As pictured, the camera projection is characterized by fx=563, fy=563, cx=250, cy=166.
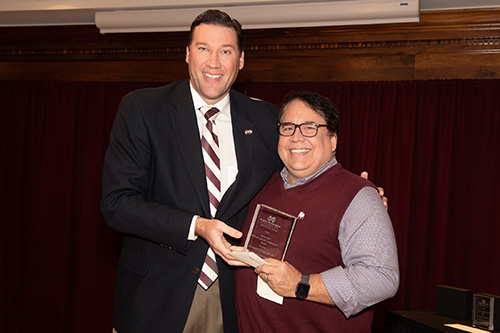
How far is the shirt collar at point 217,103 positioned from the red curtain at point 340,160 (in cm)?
306

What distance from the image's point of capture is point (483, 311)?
9.78ft

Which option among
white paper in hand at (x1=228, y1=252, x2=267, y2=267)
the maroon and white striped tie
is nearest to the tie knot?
the maroon and white striped tie

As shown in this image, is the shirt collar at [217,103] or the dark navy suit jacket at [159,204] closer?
the dark navy suit jacket at [159,204]

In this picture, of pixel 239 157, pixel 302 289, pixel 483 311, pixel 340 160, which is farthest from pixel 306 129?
pixel 340 160

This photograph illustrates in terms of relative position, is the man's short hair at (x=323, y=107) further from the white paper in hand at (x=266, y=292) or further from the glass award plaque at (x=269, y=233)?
the white paper in hand at (x=266, y=292)

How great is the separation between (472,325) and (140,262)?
186 centimetres

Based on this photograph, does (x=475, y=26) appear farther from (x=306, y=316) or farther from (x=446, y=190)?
(x=306, y=316)

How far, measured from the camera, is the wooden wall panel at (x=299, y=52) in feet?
16.5

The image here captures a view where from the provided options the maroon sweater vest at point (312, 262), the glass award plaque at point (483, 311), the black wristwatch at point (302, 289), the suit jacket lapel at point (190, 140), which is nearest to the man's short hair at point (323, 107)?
the maroon sweater vest at point (312, 262)

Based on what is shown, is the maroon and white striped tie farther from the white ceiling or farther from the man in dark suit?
the white ceiling

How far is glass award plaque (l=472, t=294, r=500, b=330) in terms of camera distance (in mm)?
2939

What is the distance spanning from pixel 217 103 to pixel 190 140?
250mm

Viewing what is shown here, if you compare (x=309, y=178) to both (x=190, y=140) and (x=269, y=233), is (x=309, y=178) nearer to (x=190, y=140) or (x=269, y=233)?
(x=269, y=233)

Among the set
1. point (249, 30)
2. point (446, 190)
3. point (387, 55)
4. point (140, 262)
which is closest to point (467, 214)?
point (446, 190)
